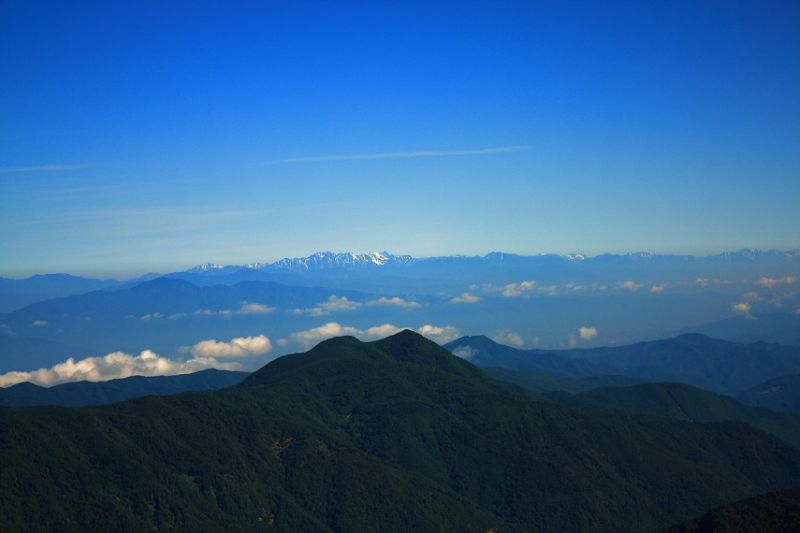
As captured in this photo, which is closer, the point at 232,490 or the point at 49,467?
the point at 49,467

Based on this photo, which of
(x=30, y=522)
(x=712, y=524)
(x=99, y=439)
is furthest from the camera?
(x=99, y=439)

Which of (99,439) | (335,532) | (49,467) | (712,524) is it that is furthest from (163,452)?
(712,524)

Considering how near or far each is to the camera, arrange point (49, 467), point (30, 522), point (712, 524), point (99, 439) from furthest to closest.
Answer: point (99, 439), point (49, 467), point (30, 522), point (712, 524)

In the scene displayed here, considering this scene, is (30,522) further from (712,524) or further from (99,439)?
(712,524)

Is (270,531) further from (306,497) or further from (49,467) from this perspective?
(49,467)

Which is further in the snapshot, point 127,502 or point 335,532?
point 335,532

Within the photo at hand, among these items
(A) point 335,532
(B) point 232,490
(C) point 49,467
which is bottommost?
(A) point 335,532

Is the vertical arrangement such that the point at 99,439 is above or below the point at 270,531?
above

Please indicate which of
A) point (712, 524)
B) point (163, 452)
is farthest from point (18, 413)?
point (712, 524)

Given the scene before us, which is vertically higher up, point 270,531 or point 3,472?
point 3,472
